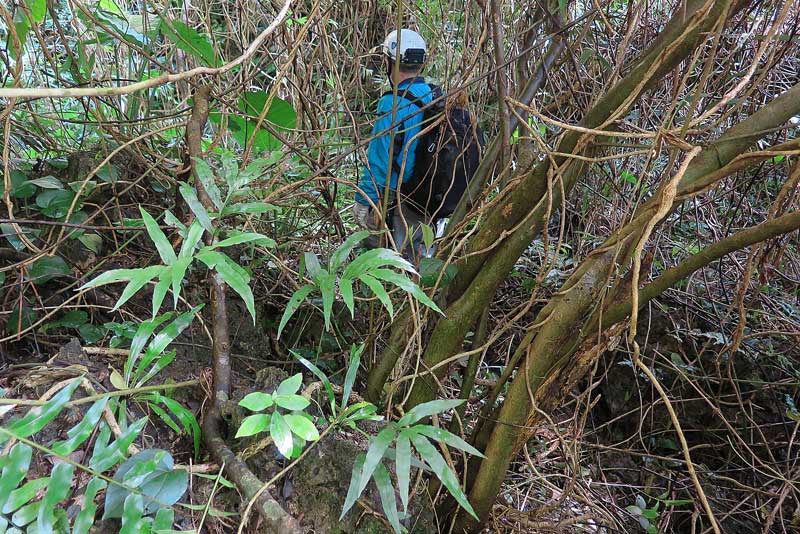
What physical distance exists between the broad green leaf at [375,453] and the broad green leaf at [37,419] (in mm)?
494

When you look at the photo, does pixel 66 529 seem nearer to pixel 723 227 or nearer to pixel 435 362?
pixel 435 362

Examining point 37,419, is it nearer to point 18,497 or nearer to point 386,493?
point 18,497

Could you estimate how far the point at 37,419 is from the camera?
33.4 inches

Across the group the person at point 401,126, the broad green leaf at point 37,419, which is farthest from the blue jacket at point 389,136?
the broad green leaf at point 37,419

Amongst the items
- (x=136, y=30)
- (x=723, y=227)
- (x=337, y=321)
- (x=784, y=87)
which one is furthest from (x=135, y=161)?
(x=784, y=87)

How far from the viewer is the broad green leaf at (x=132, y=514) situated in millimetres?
867

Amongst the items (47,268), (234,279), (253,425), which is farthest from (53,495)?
(47,268)

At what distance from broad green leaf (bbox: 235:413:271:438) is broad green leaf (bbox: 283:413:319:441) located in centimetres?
3

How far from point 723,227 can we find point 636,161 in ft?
1.52

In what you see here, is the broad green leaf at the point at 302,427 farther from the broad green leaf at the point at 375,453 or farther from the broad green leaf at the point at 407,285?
the broad green leaf at the point at 407,285

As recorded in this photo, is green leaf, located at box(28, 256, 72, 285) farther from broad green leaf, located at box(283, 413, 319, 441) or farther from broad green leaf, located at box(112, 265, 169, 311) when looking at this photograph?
broad green leaf, located at box(283, 413, 319, 441)

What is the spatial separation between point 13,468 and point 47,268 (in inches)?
32.6

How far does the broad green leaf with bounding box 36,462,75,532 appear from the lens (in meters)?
0.83

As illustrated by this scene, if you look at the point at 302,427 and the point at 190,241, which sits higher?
the point at 190,241
